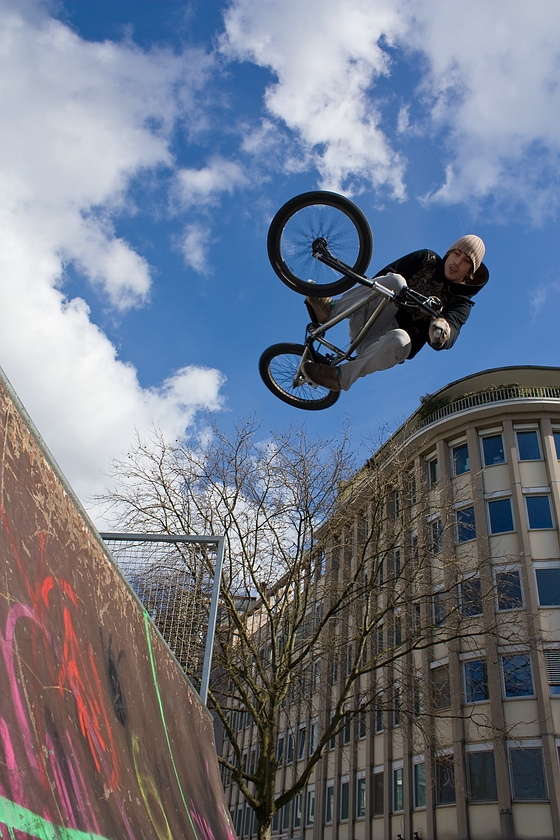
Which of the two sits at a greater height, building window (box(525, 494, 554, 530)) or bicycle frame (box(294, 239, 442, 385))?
building window (box(525, 494, 554, 530))

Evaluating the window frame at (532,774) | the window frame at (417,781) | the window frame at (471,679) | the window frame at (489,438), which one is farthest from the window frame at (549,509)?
the window frame at (417,781)

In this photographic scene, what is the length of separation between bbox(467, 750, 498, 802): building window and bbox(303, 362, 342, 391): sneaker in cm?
1971

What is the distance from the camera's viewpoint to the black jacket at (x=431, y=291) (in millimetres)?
5797

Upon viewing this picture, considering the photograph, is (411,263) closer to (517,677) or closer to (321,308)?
(321,308)

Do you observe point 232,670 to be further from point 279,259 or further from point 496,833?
point 496,833

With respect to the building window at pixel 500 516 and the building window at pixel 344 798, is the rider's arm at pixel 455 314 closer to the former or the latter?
the building window at pixel 500 516

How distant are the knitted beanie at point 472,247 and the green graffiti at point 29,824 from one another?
4.98 metres

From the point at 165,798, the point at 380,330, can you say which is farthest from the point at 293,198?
the point at 165,798

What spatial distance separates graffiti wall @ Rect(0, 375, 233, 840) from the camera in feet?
6.14

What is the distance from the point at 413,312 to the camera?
578cm

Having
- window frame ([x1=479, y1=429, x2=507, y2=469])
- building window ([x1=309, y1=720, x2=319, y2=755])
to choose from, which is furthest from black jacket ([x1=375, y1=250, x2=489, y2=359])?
building window ([x1=309, y1=720, x2=319, y2=755])

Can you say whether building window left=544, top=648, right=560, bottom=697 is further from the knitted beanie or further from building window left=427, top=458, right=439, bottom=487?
the knitted beanie

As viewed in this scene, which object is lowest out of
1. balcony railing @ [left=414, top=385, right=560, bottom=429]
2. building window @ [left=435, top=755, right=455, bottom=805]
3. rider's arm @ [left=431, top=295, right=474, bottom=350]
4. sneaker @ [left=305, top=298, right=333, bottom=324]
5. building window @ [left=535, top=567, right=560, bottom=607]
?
building window @ [left=435, top=755, right=455, bottom=805]

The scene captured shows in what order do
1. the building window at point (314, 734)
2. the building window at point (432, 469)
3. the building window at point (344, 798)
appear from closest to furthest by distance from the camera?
the building window at point (344, 798) → the building window at point (432, 469) → the building window at point (314, 734)
